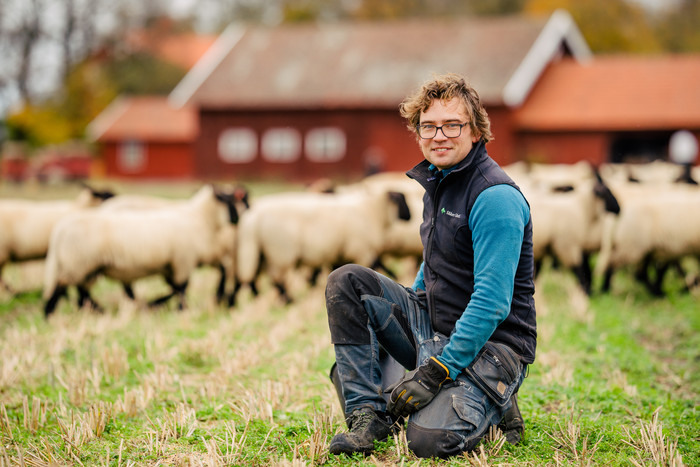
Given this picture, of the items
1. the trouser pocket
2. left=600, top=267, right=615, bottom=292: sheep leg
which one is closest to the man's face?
the trouser pocket

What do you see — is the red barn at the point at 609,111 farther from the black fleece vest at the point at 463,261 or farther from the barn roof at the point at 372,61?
the black fleece vest at the point at 463,261

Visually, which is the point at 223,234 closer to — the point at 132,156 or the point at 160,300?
the point at 160,300

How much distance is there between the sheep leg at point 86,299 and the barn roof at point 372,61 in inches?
770

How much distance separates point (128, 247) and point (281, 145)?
2110 cm

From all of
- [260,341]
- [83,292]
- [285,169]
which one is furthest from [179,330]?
[285,169]

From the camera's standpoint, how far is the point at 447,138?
3645 millimetres

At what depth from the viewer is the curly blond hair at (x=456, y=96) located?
3.64 m

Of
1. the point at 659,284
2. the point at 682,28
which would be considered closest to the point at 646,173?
the point at 659,284

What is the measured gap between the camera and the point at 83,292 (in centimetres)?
769

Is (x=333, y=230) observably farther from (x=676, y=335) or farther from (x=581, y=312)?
(x=676, y=335)

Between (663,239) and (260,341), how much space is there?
212 inches

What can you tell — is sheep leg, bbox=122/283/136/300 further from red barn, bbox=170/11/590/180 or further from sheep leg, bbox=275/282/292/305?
red barn, bbox=170/11/590/180

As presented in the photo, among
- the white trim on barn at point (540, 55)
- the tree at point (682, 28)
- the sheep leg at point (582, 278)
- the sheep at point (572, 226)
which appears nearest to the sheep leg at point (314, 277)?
the sheep at point (572, 226)

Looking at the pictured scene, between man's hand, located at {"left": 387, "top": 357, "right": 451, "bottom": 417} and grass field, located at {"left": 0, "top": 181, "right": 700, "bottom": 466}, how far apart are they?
0.97 feet
